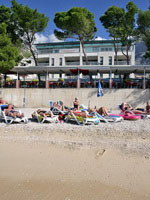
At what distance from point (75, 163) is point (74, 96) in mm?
11236

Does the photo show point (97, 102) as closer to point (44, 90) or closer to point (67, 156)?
point (44, 90)

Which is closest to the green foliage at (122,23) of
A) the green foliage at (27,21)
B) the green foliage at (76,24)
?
the green foliage at (76,24)

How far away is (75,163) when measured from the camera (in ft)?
13.9

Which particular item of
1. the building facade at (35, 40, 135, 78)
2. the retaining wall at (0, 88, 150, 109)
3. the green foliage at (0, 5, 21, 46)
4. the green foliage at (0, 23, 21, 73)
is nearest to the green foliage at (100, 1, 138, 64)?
the retaining wall at (0, 88, 150, 109)

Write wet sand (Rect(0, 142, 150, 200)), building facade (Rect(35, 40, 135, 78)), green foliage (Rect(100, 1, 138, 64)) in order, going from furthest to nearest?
building facade (Rect(35, 40, 135, 78)) → green foliage (Rect(100, 1, 138, 64)) → wet sand (Rect(0, 142, 150, 200))

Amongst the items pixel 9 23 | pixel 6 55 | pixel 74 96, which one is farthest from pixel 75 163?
pixel 9 23

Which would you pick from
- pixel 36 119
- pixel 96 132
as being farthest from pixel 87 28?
pixel 96 132

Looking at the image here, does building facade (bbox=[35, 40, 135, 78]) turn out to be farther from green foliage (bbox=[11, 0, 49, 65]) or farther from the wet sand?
the wet sand

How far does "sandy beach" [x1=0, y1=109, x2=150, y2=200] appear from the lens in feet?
10.3

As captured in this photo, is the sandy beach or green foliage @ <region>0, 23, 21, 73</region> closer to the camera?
the sandy beach

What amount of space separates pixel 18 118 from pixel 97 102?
858cm

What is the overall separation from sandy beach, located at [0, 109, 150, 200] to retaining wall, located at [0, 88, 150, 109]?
26.1 feet

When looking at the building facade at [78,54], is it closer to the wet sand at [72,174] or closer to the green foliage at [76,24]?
the green foliage at [76,24]

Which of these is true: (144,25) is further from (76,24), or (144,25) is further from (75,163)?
(75,163)
